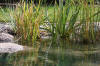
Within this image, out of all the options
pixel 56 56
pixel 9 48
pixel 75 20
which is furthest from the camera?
pixel 75 20

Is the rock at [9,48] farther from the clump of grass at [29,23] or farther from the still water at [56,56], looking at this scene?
the clump of grass at [29,23]

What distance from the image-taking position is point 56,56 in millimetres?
2787

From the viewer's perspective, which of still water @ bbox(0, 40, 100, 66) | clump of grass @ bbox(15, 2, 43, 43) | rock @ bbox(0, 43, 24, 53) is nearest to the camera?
still water @ bbox(0, 40, 100, 66)

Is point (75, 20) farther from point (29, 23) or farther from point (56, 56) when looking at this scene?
point (56, 56)

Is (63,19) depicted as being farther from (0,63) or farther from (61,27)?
(0,63)

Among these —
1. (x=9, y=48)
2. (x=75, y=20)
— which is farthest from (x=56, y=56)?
(x=75, y=20)

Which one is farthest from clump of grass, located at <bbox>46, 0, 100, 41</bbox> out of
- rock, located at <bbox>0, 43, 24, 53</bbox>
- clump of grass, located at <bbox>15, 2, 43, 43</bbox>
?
rock, located at <bbox>0, 43, 24, 53</bbox>

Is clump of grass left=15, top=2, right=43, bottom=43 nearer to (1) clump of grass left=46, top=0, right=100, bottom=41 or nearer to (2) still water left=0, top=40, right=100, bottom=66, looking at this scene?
(1) clump of grass left=46, top=0, right=100, bottom=41

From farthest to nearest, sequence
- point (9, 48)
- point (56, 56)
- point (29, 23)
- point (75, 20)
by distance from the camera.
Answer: point (75, 20)
point (29, 23)
point (9, 48)
point (56, 56)

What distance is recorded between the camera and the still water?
2441 millimetres

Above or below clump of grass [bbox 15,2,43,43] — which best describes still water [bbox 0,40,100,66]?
below

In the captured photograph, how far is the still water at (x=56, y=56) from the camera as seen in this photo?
244 centimetres

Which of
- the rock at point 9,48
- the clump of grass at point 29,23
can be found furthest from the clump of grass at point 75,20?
the rock at point 9,48

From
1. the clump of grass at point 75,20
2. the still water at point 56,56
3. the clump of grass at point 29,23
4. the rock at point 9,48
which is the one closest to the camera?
the still water at point 56,56
